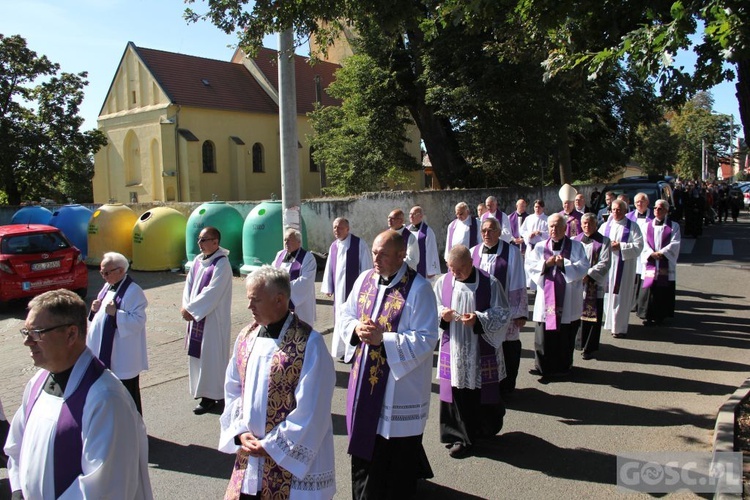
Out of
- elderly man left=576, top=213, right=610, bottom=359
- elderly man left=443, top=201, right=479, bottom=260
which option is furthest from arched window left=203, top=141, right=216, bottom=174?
elderly man left=576, top=213, right=610, bottom=359

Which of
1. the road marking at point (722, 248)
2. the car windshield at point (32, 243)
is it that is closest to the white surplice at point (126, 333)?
the car windshield at point (32, 243)

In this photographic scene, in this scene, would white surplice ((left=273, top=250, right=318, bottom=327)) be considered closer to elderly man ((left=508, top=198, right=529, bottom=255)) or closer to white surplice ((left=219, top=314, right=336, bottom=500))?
white surplice ((left=219, top=314, right=336, bottom=500))

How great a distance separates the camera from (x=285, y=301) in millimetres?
3273

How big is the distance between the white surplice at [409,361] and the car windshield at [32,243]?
34.5ft

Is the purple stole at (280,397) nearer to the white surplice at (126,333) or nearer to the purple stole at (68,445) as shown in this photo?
the purple stole at (68,445)

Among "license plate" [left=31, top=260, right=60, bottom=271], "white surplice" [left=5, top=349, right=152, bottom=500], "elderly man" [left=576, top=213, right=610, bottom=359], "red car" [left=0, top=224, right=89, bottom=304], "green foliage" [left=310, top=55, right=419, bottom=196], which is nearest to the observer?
"white surplice" [left=5, top=349, right=152, bottom=500]

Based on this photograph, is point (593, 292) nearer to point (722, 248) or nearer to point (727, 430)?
point (727, 430)

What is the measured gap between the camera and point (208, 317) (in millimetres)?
6387

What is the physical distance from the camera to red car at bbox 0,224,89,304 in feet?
39.5

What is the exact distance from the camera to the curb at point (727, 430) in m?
4.00

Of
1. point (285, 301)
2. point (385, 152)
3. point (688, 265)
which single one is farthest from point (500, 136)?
point (285, 301)

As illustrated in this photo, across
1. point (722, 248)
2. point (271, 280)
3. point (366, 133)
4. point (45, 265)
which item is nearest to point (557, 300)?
point (271, 280)

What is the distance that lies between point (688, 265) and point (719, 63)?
42.6 ft

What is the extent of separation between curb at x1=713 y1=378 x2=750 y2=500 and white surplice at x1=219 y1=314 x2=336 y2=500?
2600 mm
